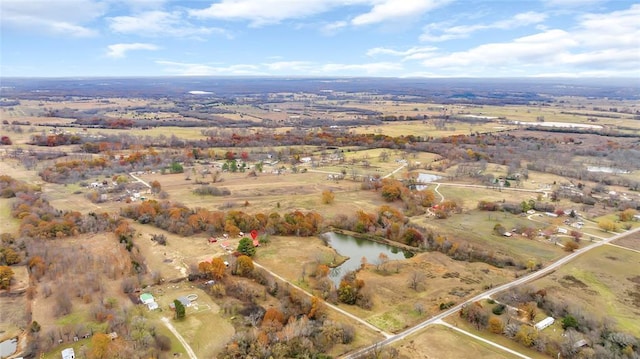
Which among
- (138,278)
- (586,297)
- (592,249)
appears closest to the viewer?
(586,297)

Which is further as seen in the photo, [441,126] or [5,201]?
[441,126]

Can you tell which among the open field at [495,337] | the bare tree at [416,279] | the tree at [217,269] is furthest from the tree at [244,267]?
the open field at [495,337]

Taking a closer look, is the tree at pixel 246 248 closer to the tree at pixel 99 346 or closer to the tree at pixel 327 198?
the tree at pixel 99 346

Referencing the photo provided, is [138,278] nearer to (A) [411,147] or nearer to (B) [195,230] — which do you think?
(B) [195,230]

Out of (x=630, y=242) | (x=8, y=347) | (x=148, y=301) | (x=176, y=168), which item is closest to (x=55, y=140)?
(x=176, y=168)

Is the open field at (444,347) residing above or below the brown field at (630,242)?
below

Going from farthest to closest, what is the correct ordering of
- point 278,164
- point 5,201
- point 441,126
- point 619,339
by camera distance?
point 441,126, point 278,164, point 5,201, point 619,339

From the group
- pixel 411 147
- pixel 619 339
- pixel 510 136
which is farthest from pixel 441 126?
pixel 619 339
